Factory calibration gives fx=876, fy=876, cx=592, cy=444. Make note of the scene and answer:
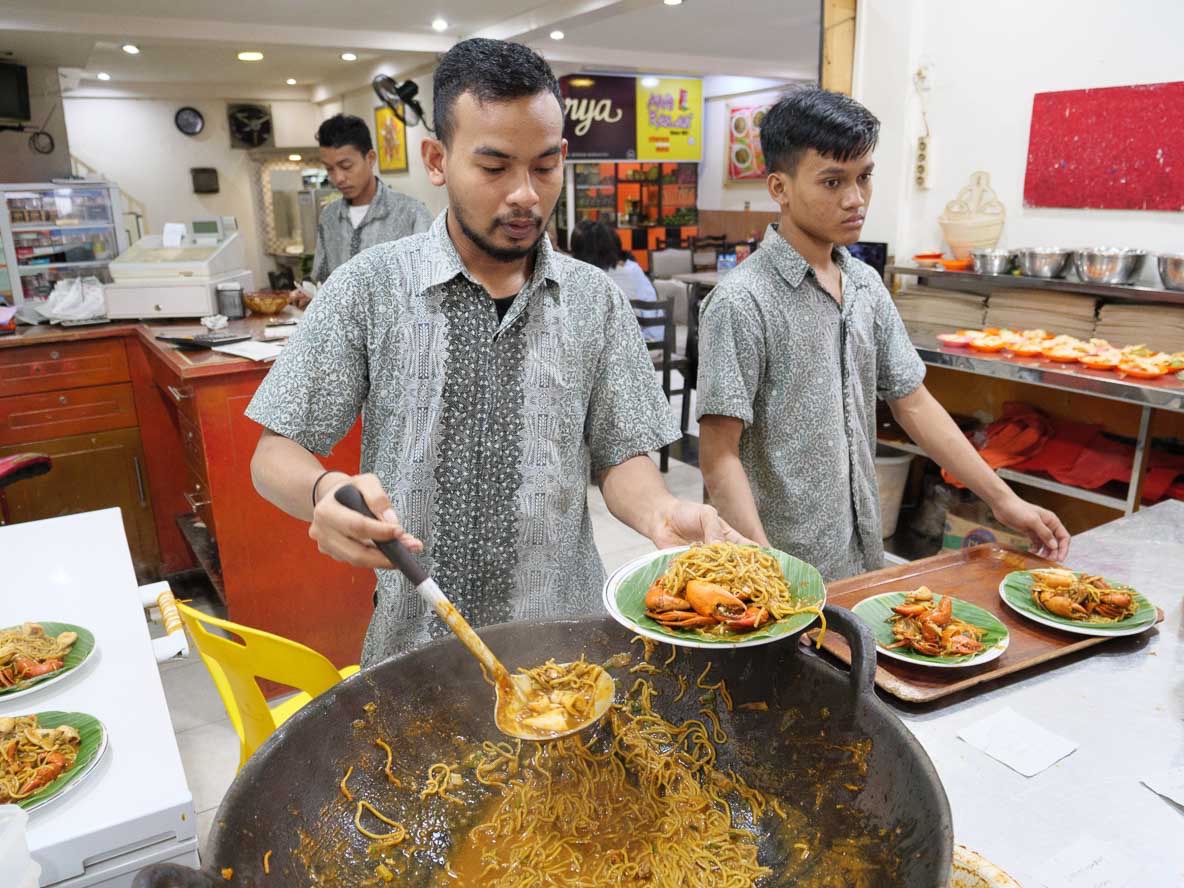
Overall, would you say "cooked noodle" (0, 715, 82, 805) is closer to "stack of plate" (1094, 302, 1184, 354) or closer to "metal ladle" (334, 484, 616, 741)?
"metal ladle" (334, 484, 616, 741)

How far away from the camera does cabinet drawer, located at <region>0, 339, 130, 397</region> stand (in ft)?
14.2

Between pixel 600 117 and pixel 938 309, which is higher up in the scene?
pixel 600 117

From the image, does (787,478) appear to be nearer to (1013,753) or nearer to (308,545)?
(1013,753)

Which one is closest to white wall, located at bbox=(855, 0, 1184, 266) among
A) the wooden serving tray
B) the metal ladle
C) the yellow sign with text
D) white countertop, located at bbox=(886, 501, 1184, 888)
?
the wooden serving tray

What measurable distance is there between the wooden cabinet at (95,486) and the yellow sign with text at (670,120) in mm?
9586

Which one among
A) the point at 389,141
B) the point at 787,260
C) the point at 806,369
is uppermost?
the point at 389,141

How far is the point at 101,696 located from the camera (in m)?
1.54

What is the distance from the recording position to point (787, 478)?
217cm

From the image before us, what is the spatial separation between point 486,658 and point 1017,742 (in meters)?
0.83

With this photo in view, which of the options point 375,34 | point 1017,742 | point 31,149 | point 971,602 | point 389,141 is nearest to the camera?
point 1017,742

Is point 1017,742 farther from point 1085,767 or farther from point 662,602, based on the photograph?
point 662,602

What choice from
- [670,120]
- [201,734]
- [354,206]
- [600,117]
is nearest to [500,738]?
[201,734]

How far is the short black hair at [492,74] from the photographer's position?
1.40 meters

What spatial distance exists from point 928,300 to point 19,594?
13.1 feet
